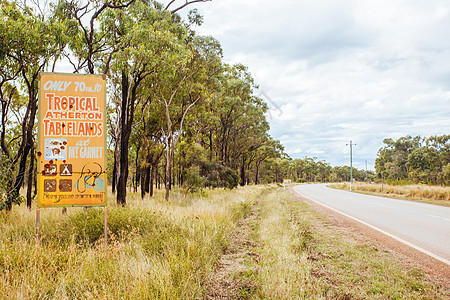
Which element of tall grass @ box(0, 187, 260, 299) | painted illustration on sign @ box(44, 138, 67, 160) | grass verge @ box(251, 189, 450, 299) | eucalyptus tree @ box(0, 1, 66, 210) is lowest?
grass verge @ box(251, 189, 450, 299)

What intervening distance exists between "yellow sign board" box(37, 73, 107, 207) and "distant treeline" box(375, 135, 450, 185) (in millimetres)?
66259

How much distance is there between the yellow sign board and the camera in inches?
230

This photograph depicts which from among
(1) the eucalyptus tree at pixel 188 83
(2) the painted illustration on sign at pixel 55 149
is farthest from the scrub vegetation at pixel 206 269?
(1) the eucalyptus tree at pixel 188 83

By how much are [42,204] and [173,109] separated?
1423 centimetres

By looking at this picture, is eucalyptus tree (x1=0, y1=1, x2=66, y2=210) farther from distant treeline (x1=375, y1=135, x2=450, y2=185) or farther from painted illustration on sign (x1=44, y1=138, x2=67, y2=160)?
distant treeline (x1=375, y1=135, x2=450, y2=185)

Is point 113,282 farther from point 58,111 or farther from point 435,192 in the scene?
point 435,192

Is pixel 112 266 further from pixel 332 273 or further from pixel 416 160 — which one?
pixel 416 160

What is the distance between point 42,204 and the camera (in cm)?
575

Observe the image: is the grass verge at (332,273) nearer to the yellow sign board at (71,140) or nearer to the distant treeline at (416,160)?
the yellow sign board at (71,140)

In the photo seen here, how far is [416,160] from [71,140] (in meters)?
92.0

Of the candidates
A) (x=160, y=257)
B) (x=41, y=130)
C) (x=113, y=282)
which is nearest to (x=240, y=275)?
(x=160, y=257)

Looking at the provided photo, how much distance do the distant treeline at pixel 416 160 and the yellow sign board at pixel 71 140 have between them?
66.3m

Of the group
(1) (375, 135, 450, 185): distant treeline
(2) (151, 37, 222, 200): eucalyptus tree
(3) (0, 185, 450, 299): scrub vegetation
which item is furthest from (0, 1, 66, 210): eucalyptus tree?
(1) (375, 135, 450, 185): distant treeline

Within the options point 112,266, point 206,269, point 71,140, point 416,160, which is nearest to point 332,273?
point 206,269
